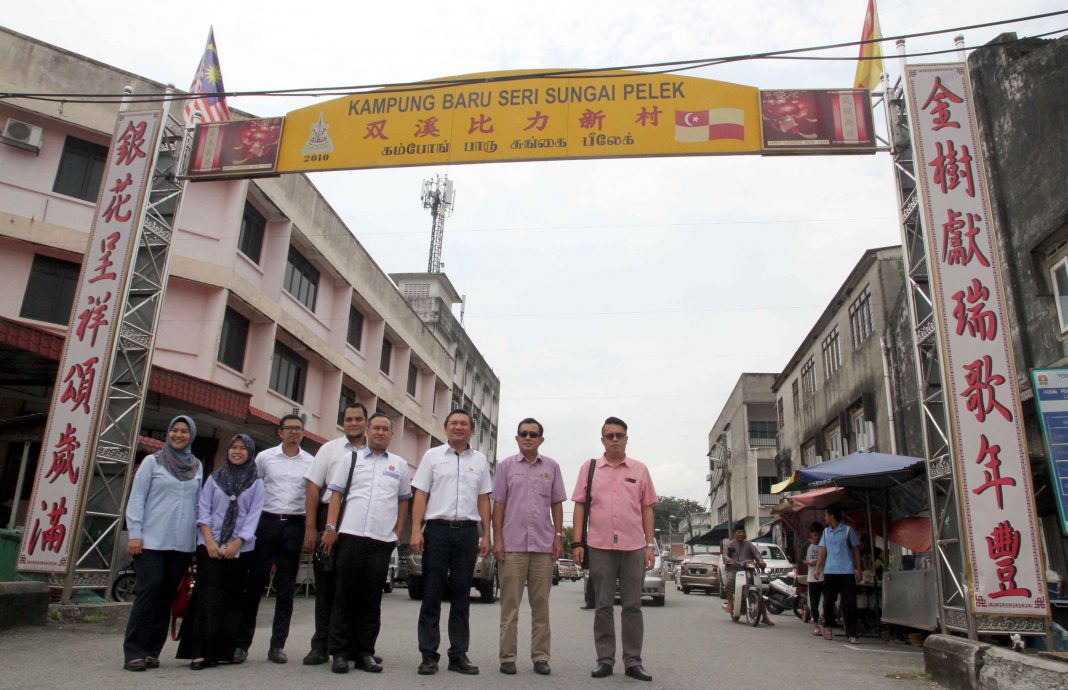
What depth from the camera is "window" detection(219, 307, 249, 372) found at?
58.3 ft

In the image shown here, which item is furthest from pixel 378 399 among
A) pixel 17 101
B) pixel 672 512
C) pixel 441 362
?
pixel 672 512

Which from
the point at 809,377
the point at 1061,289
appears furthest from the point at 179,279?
the point at 809,377

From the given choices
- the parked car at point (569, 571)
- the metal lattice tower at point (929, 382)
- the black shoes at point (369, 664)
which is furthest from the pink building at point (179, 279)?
the parked car at point (569, 571)

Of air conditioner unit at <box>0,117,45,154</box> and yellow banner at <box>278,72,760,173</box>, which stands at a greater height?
air conditioner unit at <box>0,117,45,154</box>

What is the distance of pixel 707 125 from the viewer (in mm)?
9664

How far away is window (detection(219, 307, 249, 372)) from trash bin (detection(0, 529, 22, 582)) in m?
8.28

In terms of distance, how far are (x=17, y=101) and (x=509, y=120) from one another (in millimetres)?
11321

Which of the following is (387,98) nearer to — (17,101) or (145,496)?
(145,496)

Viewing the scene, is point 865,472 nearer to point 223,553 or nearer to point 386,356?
point 223,553

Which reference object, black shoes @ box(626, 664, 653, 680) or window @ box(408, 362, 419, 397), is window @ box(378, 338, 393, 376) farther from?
black shoes @ box(626, 664, 653, 680)

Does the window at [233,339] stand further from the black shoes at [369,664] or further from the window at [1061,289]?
the window at [1061,289]

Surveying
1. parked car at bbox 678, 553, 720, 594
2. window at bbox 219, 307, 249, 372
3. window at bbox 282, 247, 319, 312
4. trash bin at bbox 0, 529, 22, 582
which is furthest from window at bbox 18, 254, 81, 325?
parked car at bbox 678, 553, 720, 594

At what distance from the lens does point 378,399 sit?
90.9ft

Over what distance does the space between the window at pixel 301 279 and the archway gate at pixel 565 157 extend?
33.3ft
